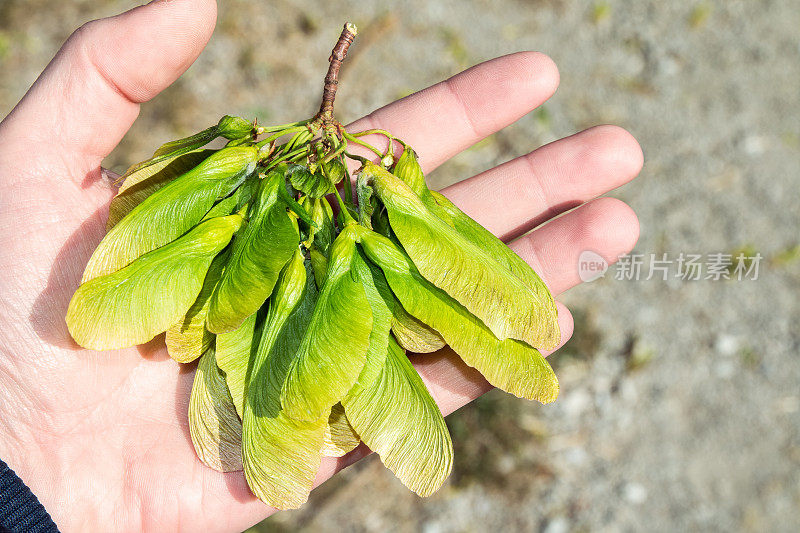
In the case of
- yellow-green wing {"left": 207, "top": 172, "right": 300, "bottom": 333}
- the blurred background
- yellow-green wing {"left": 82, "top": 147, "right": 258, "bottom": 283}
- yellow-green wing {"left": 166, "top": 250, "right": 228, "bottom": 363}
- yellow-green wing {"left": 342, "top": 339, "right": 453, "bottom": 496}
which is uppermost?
yellow-green wing {"left": 82, "top": 147, "right": 258, "bottom": 283}

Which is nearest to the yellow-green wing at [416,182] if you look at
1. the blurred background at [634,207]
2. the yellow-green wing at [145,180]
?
the yellow-green wing at [145,180]

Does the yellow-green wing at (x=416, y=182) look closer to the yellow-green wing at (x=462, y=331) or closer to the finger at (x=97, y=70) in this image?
the yellow-green wing at (x=462, y=331)

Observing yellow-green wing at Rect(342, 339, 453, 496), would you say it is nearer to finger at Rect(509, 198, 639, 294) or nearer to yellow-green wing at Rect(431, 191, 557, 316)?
yellow-green wing at Rect(431, 191, 557, 316)

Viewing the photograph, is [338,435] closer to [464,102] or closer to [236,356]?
[236,356]

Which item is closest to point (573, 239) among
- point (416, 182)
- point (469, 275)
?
point (416, 182)

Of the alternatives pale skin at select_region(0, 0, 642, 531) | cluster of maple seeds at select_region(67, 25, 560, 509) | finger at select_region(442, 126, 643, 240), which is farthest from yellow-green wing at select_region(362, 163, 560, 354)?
finger at select_region(442, 126, 643, 240)

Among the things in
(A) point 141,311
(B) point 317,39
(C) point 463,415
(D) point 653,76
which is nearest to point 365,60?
(B) point 317,39

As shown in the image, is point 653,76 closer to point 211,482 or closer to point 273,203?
point 273,203
